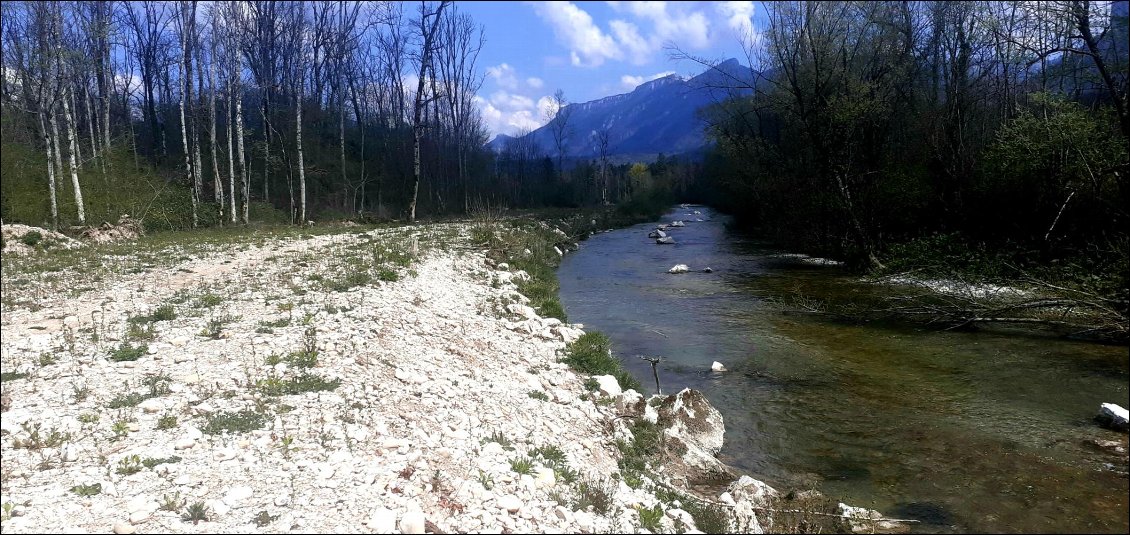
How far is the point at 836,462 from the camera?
239 inches

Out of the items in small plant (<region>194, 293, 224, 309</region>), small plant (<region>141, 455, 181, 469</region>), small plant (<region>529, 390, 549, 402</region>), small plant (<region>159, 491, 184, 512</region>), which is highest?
small plant (<region>194, 293, 224, 309</region>)

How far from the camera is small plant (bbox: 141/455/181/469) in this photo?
12.9 ft

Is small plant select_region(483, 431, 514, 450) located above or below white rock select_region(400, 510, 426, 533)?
below

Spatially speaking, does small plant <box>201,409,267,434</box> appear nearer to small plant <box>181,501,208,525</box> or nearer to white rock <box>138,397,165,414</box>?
white rock <box>138,397,165,414</box>

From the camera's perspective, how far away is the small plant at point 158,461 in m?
3.93

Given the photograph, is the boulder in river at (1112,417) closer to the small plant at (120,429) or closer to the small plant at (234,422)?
the small plant at (234,422)

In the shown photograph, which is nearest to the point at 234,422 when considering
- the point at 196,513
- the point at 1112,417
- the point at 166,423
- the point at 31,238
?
the point at 166,423

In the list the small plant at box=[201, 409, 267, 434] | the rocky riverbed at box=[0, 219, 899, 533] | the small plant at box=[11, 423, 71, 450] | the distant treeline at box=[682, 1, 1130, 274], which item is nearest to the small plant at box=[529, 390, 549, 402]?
the rocky riverbed at box=[0, 219, 899, 533]

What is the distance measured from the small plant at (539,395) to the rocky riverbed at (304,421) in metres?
0.12

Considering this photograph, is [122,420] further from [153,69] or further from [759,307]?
[153,69]

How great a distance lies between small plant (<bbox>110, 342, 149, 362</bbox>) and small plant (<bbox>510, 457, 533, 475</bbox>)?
425cm

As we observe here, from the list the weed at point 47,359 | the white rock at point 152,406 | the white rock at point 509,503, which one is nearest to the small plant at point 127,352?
the weed at point 47,359

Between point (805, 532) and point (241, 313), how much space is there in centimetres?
747

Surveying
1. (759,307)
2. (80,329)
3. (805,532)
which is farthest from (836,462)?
(80,329)
